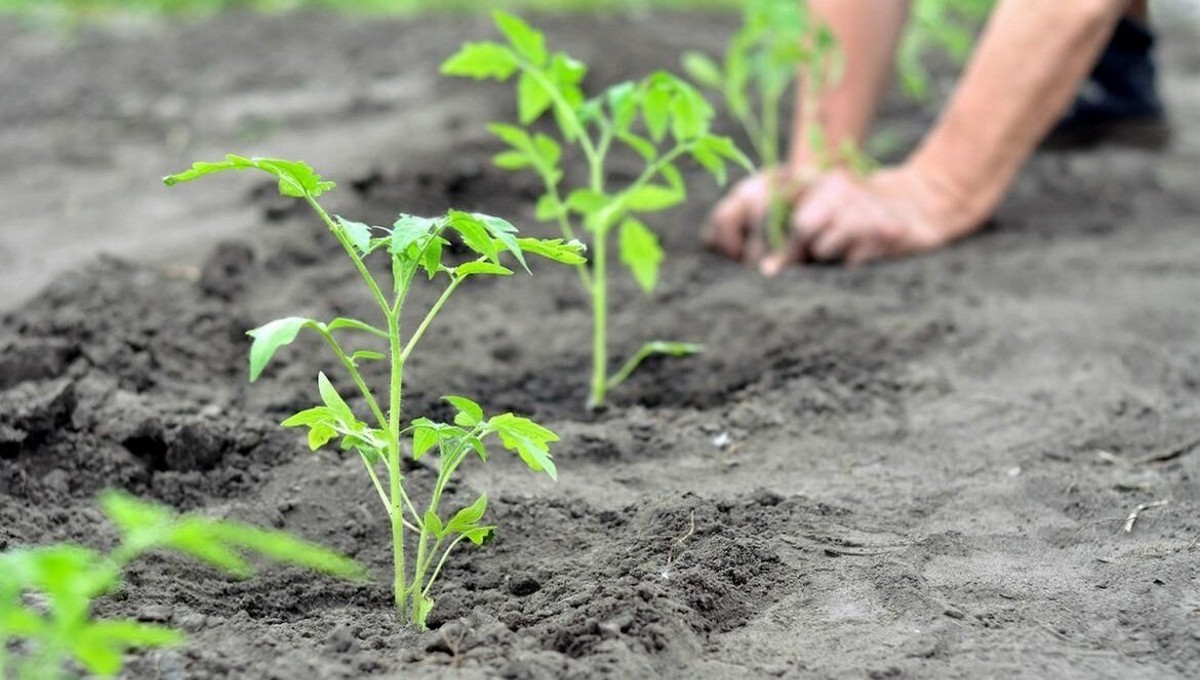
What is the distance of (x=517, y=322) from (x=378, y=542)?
1.17 meters

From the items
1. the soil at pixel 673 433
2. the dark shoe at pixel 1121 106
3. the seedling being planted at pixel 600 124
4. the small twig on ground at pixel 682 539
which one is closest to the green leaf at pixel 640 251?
the seedling being planted at pixel 600 124

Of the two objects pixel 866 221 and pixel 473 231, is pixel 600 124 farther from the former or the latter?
pixel 866 221

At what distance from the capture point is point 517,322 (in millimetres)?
3133

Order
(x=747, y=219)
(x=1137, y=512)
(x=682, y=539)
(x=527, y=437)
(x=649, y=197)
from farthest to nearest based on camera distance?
(x=747, y=219) → (x=649, y=197) → (x=1137, y=512) → (x=682, y=539) → (x=527, y=437)

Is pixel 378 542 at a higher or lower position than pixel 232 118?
higher

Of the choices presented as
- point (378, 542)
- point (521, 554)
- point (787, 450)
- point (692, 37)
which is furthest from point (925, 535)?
point (692, 37)

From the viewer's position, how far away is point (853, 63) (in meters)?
3.98

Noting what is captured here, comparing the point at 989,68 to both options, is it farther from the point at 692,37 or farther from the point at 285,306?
the point at 692,37

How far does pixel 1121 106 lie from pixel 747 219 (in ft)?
5.96

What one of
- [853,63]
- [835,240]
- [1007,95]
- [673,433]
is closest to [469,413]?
[673,433]

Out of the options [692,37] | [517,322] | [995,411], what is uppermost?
[995,411]

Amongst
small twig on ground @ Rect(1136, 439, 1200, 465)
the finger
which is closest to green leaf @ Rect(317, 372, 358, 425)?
small twig on ground @ Rect(1136, 439, 1200, 465)

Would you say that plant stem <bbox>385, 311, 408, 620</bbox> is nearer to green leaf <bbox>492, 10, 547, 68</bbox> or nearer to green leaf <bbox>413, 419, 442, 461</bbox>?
green leaf <bbox>413, 419, 442, 461</bbox>

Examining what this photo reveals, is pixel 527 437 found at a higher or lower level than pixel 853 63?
higher
